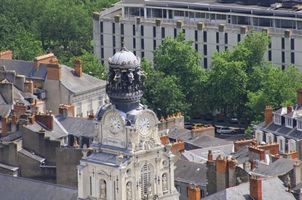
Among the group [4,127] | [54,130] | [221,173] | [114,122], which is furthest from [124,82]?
[4,127]

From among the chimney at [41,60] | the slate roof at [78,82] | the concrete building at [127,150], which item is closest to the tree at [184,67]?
the slate roof at [78,82]

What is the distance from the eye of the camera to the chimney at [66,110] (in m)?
150

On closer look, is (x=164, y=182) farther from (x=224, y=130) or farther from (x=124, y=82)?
(x=224, y=130)

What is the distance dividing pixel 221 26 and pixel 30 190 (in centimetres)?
7194

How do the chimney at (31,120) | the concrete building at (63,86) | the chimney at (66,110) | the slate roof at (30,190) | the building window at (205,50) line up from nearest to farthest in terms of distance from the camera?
the slate roof at (30,190)
the chimney at (31,120)
the chimney at (66,110)
the concrete building at (63,86)
the building window at (205,50)

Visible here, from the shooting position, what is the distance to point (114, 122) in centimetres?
11275

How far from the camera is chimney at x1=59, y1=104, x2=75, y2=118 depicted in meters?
150

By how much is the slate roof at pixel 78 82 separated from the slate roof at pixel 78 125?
15.7 metres

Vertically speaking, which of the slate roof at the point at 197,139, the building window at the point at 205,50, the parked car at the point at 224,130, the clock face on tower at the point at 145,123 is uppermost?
the clock face on tower at the point at 145,123

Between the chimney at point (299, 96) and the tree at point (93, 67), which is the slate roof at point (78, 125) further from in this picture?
the tree at point (93, 67)

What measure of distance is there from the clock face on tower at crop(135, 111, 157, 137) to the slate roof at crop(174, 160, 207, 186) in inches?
727

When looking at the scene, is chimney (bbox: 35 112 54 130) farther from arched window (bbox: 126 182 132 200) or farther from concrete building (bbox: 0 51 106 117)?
arched window (bbox: 126 182 132 200)

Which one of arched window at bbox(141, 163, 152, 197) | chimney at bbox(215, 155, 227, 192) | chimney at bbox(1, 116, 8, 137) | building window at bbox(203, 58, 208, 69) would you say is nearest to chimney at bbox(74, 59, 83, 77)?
chimney at bbox(1, 116, 8, 137)

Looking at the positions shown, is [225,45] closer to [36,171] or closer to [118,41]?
[118,41]
